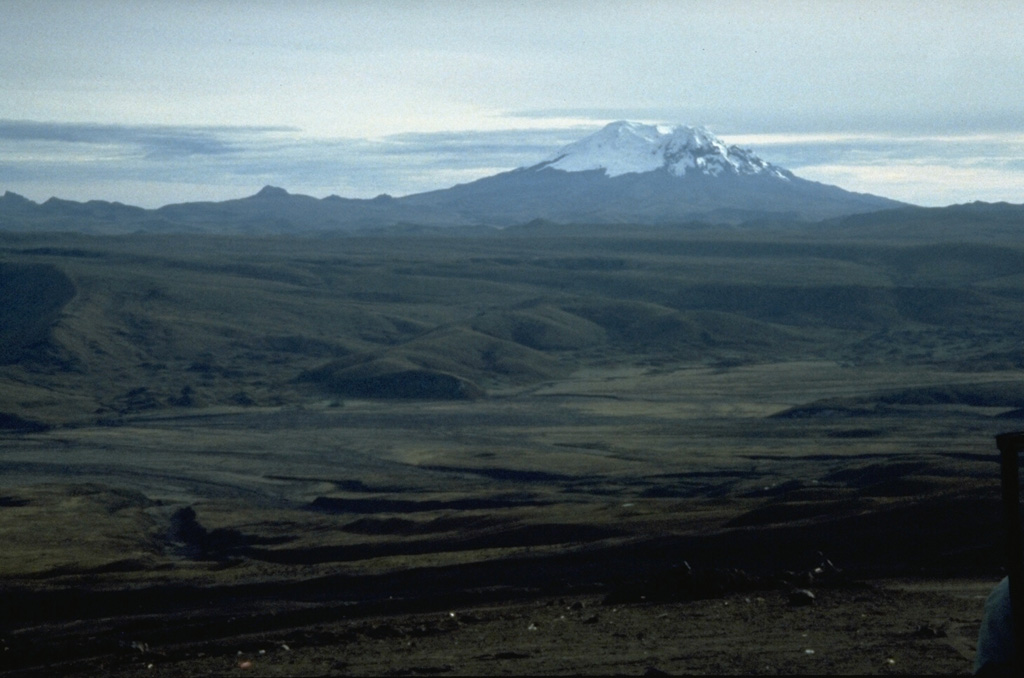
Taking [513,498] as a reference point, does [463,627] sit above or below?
above

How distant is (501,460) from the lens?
62.0 meters

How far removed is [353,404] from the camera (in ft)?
293

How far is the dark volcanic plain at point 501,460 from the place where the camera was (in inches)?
806

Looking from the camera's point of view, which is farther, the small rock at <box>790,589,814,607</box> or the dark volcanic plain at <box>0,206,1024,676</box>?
the dark volcanic plain at <box>0,206,1024,676</box>

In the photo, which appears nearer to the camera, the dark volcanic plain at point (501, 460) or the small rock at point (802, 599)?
the small rock at point (802, 599)

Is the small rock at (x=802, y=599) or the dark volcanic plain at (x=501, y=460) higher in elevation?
the small rock at (x=802, y=599)

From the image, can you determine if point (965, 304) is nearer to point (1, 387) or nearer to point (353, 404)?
point (353, 404)

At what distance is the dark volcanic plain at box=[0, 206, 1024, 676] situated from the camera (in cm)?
2047

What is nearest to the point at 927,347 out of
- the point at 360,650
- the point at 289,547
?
the point at 289,547

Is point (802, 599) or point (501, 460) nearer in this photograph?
point (802, 599)

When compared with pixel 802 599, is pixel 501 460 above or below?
below

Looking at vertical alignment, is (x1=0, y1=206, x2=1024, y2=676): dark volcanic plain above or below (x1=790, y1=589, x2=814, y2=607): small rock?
below

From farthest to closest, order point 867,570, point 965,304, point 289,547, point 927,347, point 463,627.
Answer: point 965,304 < point 927,347 < point 289,547 < point 867,570 < point 463,627

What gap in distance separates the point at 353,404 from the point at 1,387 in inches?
918
